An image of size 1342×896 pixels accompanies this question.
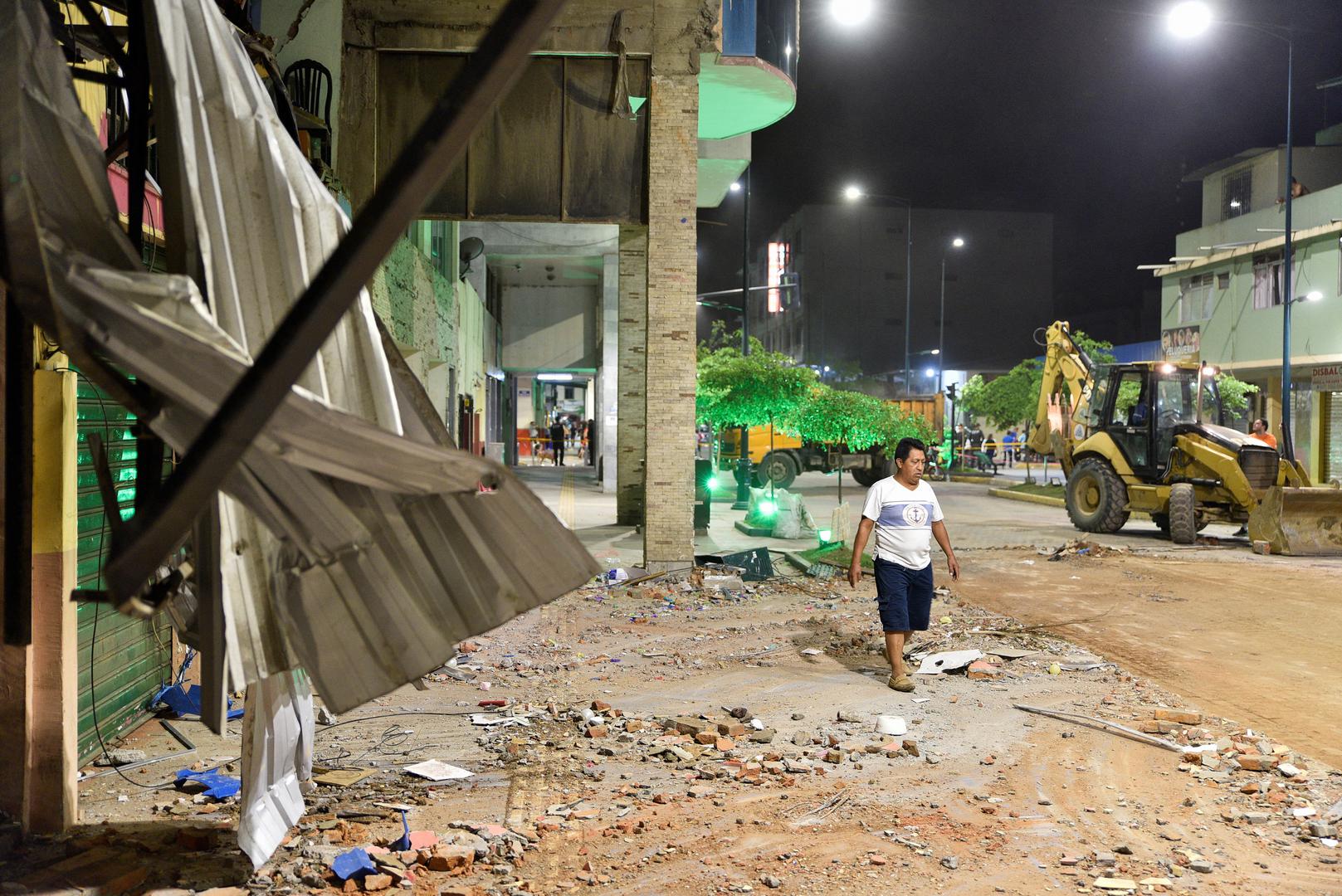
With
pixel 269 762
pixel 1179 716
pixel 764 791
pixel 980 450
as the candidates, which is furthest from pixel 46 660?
pixel 980 450

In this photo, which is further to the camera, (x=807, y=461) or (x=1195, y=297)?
(x=1195, y=297)

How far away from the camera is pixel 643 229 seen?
539 inches

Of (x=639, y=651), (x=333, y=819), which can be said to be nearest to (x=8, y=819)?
(x=333, y=819)

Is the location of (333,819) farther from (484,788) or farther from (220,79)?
(220,79)

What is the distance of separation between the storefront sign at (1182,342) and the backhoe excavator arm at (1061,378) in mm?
20154

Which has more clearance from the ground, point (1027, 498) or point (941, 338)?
point (941, 338)

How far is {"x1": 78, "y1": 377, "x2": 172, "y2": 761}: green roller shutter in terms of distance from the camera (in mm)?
5336

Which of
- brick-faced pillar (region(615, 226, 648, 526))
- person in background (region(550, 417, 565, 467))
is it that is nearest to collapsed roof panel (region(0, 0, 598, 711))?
brick-faced pillar (region(615, 226, 648, 526))

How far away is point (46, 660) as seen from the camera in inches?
174

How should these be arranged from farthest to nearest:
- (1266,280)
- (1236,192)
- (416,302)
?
(1236,192), (1266,280), (416,302)

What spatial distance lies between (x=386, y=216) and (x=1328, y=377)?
116 ft

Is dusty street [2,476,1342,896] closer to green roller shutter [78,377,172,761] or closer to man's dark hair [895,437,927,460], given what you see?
green roller shutter [78,377,172,761]

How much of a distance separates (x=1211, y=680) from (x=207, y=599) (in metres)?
7.50

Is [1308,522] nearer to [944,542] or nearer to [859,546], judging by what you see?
[944,542]
